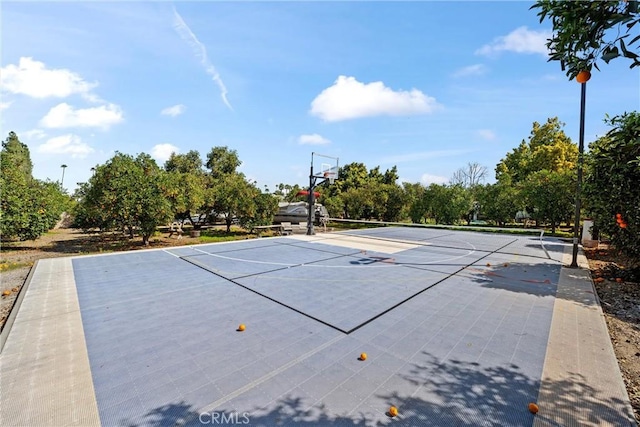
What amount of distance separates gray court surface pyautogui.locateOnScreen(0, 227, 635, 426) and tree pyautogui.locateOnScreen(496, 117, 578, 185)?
2532cm

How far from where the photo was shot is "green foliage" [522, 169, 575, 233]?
66.1ft

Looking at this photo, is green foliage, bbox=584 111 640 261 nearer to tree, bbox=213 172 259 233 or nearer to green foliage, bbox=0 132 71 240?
tree, bbox=213 172 259 233

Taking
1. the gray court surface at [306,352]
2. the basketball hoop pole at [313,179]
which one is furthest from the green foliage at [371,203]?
the gray court surface at [306,352]

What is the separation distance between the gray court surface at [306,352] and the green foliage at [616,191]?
5.56ft

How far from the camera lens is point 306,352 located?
3.95 m

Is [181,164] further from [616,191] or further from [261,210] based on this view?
[616,191]

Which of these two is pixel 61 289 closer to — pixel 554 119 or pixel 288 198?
pixel 288 198

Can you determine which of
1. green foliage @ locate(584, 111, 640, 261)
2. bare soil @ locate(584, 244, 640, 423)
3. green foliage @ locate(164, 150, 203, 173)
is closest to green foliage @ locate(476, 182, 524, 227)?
bare soil @ locate(584, 244, 640, 423)

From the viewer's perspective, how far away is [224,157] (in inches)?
1615

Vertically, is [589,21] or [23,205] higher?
[589,21]

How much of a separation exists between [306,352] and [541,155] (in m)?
36.4

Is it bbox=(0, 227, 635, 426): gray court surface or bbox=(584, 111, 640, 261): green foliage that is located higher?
bbox=(584, 111, 640, 261): green foliage

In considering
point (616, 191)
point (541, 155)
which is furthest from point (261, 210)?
point (541, 155)

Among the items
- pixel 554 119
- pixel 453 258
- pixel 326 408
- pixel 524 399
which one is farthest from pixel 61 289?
pixel 554 119
